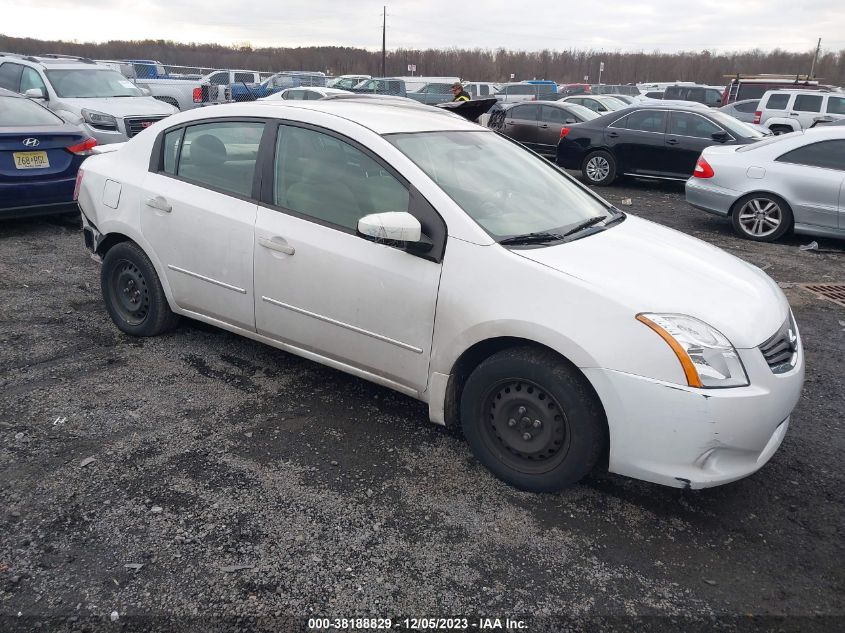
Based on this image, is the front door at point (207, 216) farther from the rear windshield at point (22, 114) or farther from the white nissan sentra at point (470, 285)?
the rear windshield at point (22, 114)

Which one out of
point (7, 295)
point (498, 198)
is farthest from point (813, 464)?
point (7, 295)

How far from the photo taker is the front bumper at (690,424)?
8.75 feet

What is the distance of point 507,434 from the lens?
312cm

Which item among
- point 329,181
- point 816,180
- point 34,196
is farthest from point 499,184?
point 816,180

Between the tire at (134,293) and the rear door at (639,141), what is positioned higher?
the rear door at (639,141)

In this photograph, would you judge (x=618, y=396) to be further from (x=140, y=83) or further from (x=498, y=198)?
(x=140, y=83)

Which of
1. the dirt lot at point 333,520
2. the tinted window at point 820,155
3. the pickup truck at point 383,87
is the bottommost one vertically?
the dirt lot at point 333,520

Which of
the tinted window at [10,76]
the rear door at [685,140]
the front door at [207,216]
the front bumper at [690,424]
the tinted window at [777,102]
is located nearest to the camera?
the front bumper at [690,424]

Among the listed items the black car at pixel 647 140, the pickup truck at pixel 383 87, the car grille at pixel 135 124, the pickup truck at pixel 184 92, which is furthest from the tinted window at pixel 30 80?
the pickup truck at pixel 383 87

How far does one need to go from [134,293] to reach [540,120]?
12.0 meters

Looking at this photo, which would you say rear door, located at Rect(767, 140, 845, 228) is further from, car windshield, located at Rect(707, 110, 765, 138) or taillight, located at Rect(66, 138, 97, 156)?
taillight, located at Rect(66, 138, 97, 156)

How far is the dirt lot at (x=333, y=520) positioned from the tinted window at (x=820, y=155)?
15.1 feet

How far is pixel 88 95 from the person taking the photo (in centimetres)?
1145

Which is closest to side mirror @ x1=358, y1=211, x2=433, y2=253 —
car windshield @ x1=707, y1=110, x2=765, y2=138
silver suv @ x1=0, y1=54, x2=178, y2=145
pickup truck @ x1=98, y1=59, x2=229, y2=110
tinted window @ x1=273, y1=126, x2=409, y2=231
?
tinted window @ x1=273, y1=126, x2=409, y2=231
